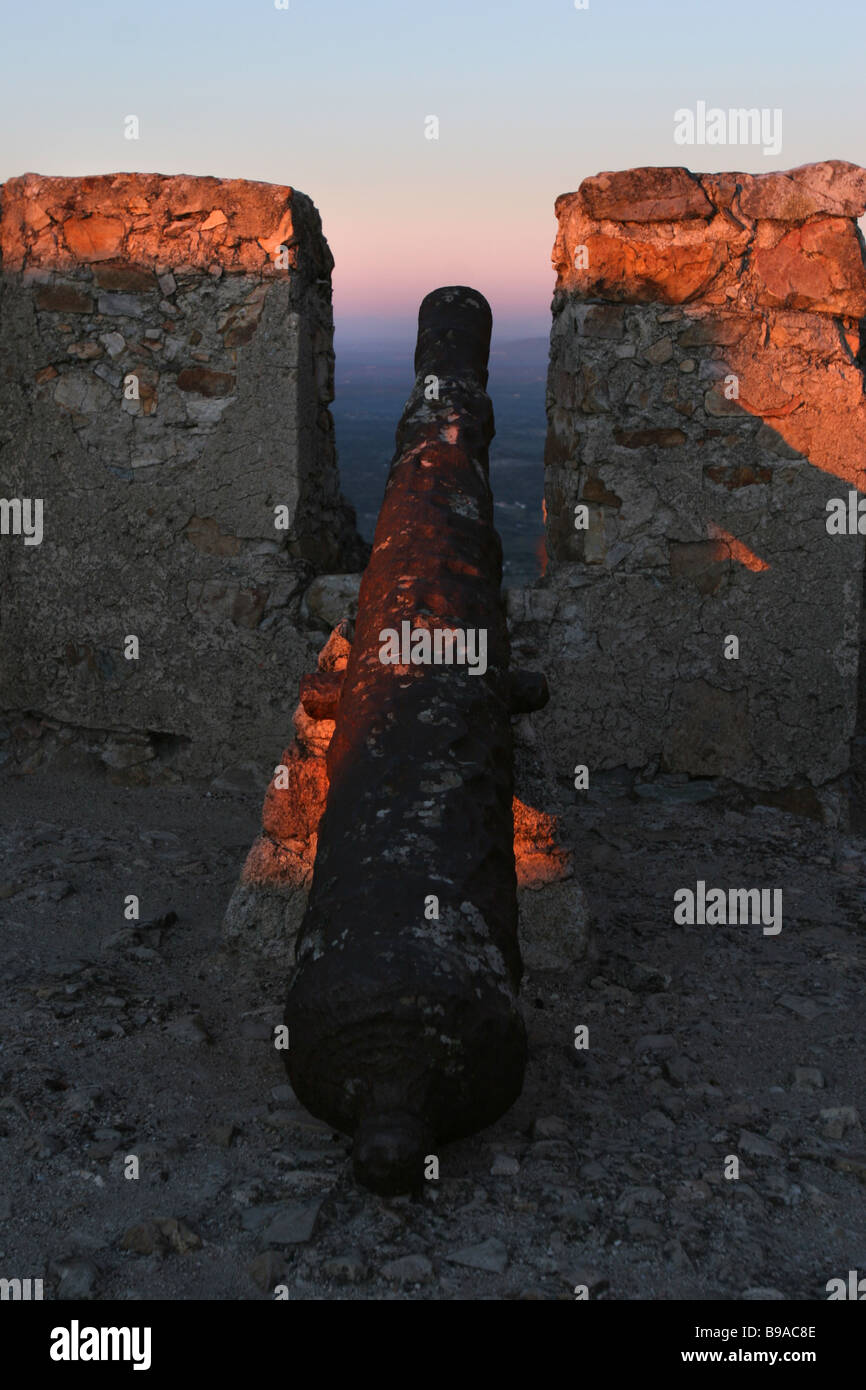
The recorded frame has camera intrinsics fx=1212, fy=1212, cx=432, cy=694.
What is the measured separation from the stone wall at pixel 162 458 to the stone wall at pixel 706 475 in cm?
104

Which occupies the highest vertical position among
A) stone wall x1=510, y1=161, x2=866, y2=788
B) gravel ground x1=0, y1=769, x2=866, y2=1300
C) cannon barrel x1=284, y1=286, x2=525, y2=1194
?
stone wall x1=510, y1=161, x2=866, y2=788

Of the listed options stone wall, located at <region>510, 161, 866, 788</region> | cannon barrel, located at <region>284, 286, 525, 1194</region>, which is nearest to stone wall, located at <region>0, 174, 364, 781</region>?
stone wall, located at <region>510, 161, 866, 788</region>

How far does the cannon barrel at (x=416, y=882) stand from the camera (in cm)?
214

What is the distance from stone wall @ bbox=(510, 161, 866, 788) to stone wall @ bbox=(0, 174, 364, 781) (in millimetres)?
1040

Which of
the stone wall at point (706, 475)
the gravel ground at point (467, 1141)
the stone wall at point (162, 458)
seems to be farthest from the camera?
the stone wall at point (162, 458)

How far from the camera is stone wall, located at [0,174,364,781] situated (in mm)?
4797

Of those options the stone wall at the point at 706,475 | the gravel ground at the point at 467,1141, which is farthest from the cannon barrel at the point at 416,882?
the stone wall at the point at 706,475

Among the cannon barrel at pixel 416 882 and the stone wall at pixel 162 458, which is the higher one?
the stone wall at pixel 162 458

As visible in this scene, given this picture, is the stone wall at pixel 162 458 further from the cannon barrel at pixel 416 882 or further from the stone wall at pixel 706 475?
the cannon barrel at pixel 416 882

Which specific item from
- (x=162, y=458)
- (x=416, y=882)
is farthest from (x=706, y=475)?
(x=416, y=882)

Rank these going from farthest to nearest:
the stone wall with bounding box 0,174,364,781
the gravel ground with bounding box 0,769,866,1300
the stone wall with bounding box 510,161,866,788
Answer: the stone wall with bounding box 0,174,364,781 < the stone wall with bounding box 510,161,866,788 < the gravel ground with bounding box 0,769,866,1300

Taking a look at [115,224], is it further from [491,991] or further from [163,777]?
[491,991]

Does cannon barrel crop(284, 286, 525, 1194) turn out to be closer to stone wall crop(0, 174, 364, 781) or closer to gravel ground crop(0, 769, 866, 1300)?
gravel ground crop(0, 769, 866, 1300)

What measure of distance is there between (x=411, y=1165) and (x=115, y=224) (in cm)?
400
